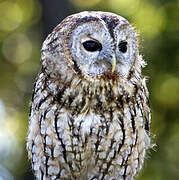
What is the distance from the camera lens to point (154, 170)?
9.50 metres

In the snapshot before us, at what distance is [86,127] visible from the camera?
4227mm

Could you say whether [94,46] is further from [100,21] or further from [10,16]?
[10,16]

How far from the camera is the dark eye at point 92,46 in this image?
408 cm

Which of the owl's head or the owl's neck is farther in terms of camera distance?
the owl's neck

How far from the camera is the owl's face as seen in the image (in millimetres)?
4055

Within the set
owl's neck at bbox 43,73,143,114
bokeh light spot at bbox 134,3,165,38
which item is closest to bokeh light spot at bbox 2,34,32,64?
bokeh light spot at bbox 134,3,165,38

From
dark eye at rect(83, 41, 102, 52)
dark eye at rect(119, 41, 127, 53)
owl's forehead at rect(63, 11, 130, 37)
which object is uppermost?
owl's forehead at rect(63, 11, 130, 37)

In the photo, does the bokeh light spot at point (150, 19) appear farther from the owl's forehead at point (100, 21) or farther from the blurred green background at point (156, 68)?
the owl's forehead at point (100, 21)

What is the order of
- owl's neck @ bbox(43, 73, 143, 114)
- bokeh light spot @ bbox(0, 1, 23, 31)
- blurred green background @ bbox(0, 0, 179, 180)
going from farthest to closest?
bokeh light spot @ bbox(0, 1, 23, 31) < blurred green background @ bbox(0, 0, 179, 180) < owl's neck @ bbox(43, 73, 143, 114)

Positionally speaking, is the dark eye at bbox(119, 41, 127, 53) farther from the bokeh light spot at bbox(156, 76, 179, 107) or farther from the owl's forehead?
the bokeh light spot at bbox(156, 76, 179, 107)

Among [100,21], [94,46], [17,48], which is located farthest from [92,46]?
[17,48]

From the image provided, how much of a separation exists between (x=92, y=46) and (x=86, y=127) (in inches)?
24.1

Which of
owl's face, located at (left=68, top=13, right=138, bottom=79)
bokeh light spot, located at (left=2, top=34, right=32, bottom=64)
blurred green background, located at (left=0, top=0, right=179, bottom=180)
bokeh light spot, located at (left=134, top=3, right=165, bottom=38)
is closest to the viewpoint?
owl's face, located at (left=68, top=13, right=138, bottom=79)

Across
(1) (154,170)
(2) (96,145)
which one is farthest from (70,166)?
(1) (154,170)
